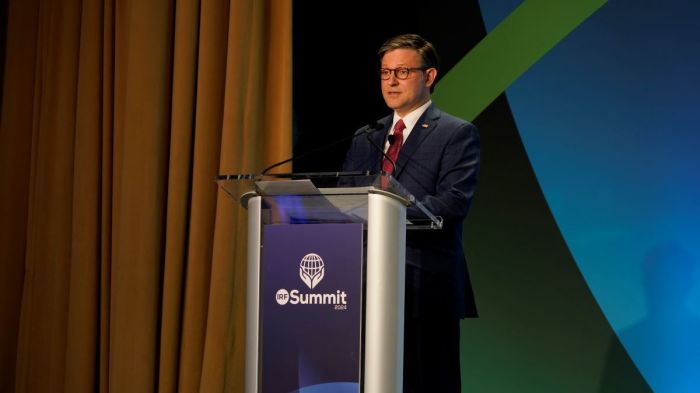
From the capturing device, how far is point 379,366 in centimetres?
213

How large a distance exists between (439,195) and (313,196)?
62 centimetres

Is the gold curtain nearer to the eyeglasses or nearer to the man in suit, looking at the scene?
the eyeglasses

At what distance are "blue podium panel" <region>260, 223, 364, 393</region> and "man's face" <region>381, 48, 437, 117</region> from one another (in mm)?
935

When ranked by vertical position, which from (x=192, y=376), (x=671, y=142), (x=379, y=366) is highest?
(x=671, y=142)

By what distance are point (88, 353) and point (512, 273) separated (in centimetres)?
190

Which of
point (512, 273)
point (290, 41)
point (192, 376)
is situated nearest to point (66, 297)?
point (192, 376)

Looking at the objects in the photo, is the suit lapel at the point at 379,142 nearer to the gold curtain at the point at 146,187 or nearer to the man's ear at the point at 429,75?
the man's ear at the point at 429,75

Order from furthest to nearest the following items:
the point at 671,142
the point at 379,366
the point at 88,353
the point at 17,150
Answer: the point at 17,150, the point at 88,353, the point at 671,142, the point at 379,366

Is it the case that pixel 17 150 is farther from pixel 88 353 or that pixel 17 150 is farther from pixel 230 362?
pixel 230 362

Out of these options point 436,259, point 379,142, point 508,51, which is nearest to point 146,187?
point 379,142

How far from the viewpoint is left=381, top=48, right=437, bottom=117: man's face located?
9.76 feet

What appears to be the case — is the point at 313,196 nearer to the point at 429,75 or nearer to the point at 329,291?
the point at 329,291

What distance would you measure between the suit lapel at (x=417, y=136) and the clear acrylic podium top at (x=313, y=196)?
0.52 m

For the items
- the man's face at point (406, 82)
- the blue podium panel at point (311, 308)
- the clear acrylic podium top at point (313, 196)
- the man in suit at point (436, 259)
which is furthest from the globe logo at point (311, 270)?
the man's face at point (406, 82)
